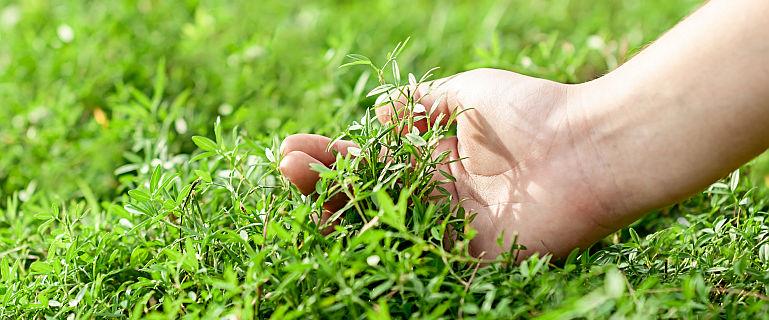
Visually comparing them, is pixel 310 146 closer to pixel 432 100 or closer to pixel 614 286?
pixel 432 100

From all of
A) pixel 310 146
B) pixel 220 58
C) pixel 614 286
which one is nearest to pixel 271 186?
pixel 310 146

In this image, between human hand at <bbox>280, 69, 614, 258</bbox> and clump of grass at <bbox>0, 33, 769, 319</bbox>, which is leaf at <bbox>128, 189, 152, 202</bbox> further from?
human hand at <bbox>280, 69, 614, 258</bbox>

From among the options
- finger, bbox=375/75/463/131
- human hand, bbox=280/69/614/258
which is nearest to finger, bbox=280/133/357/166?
human hand, bbox=280/69/614/258

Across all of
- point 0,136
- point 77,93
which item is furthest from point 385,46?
point 0,136

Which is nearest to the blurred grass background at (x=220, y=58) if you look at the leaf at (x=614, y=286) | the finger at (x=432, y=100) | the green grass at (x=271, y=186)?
the green grass at (x=271, y=186)

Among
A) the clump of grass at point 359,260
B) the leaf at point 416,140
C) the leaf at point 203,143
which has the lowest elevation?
the clump of grass at point 359,260

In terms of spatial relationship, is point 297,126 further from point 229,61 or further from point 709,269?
point 709,269

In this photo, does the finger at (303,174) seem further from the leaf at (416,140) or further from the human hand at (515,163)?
the leaf at (416,140)
